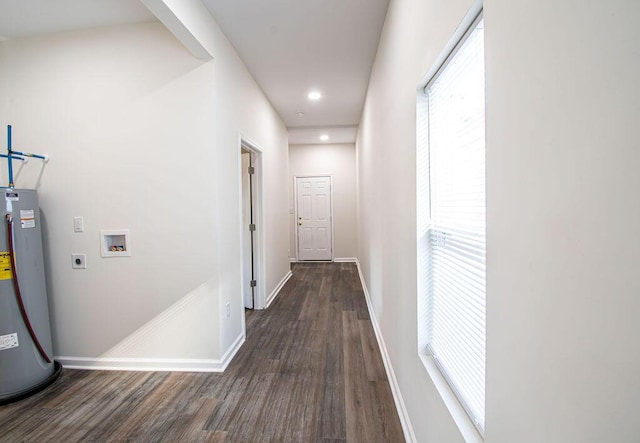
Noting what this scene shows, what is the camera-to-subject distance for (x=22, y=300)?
2158 millimetres

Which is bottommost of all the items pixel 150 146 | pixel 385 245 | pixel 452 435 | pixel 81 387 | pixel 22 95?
pixel 81 387

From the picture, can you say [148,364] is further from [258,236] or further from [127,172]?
[258,236]

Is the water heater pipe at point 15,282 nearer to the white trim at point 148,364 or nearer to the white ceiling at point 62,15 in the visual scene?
the white trim at point 148,364

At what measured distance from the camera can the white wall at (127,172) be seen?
2342 mm

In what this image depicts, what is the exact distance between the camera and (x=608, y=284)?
1.37ft

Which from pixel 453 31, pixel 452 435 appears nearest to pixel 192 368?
pixel 452 435

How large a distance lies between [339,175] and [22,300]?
5655 mm

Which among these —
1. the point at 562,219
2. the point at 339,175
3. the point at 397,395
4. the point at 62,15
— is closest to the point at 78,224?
the point at 62,15

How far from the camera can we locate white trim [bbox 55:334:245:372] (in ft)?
7.86

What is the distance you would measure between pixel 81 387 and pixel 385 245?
103 inches

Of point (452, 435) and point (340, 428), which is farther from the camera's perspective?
point (340, 428)

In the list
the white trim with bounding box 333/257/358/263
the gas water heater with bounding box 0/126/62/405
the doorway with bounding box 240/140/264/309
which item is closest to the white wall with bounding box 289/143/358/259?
the white trim with bounding box 333/257/358/263

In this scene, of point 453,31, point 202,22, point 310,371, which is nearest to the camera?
point 453,31

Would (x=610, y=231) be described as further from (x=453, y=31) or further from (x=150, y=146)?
(x=150, y=146)
